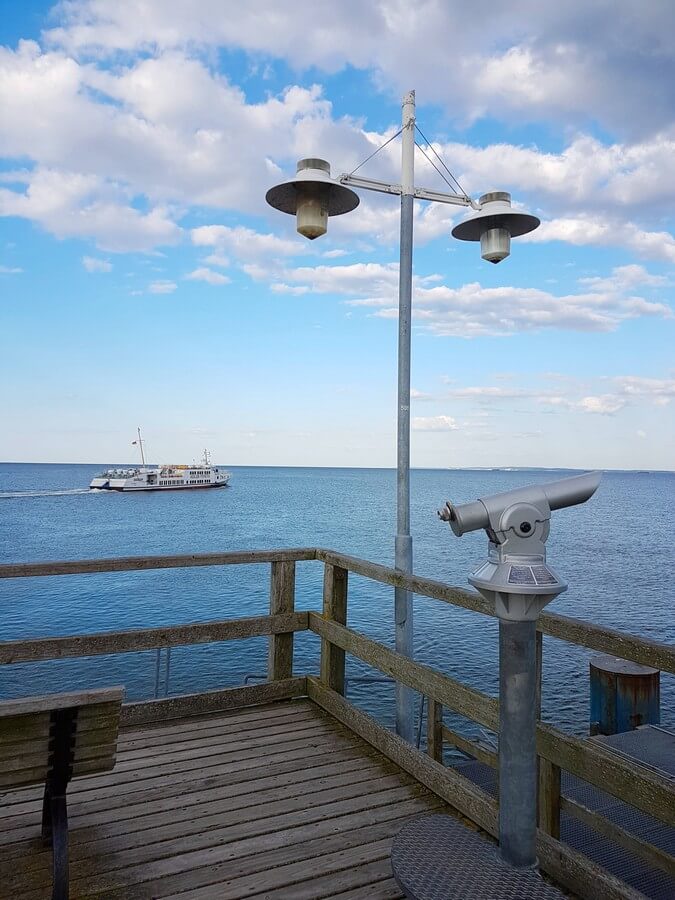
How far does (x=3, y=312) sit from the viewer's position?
54625mm

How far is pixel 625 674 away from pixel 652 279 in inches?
1666

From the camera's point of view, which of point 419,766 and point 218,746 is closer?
point 419,766

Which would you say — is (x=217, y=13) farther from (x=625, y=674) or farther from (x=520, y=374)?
(x=520, y=374)

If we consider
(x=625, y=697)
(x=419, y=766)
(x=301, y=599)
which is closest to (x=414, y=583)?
(x=419, y=766)

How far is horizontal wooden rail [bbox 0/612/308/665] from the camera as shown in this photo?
338 cm

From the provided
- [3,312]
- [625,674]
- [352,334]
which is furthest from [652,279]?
[3,312]

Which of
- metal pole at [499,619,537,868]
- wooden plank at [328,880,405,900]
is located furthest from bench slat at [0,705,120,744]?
metal pole at [499,619,537,868]

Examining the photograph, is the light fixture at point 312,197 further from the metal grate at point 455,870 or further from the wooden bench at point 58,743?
the metal grate at point 455,870

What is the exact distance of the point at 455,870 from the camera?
213 centimetres

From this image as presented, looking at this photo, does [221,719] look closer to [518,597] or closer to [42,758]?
[42,758]

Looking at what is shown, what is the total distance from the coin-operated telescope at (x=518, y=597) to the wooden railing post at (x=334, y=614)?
2144 millimetres

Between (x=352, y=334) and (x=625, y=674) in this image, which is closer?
(x=625, y=674)

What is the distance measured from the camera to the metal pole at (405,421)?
4.16 metres

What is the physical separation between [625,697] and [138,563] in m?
7.56
